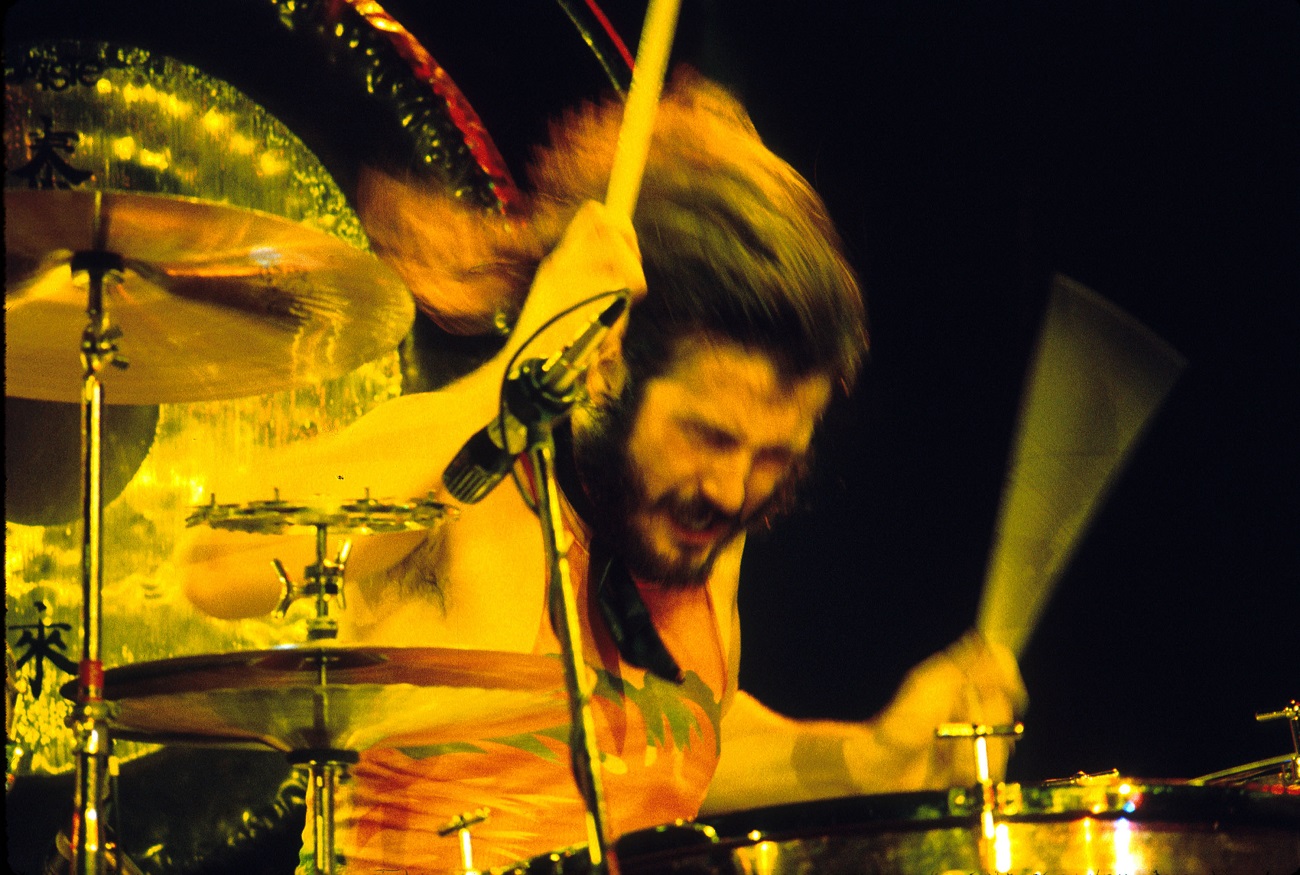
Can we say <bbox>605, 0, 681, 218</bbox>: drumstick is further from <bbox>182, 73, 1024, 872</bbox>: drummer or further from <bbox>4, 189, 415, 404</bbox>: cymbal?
<bbox>4, 189, 415, 404</bbox>: cymbal

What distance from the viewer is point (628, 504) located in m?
2.02

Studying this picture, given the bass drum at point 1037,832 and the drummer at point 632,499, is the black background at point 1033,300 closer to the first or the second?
the drummer at point 632,499

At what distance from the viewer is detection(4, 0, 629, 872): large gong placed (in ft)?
5.38

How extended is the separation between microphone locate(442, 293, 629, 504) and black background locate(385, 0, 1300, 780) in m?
1.14

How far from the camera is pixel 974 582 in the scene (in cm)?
221

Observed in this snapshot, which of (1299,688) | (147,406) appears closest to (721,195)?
(147,406)

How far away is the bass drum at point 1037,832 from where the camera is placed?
0.88 meters

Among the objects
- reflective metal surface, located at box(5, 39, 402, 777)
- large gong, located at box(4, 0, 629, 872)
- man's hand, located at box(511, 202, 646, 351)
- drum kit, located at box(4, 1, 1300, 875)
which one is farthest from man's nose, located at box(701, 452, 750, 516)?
drum kit, located at box(4, 1, 1300, 875)

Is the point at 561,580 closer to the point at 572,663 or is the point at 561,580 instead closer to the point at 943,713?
the point at 572,663

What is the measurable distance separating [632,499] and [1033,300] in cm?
83

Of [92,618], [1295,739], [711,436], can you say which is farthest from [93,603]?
[1295,739]

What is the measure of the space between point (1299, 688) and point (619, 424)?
4.40 feet

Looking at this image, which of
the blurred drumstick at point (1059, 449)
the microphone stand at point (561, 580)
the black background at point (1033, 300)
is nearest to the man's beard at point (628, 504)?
the black background at point (1033, 300)

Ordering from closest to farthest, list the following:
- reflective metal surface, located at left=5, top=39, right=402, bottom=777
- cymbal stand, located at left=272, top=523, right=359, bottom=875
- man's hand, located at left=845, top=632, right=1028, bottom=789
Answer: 1. cymbal stand, located at left=272, top=523, right=359, bottom=875
2. reflective metal surface, located at left=5, top=39, right=402, bottom=777
3. man's hand, located at left=845, top=632, right=1028, bottom=789
